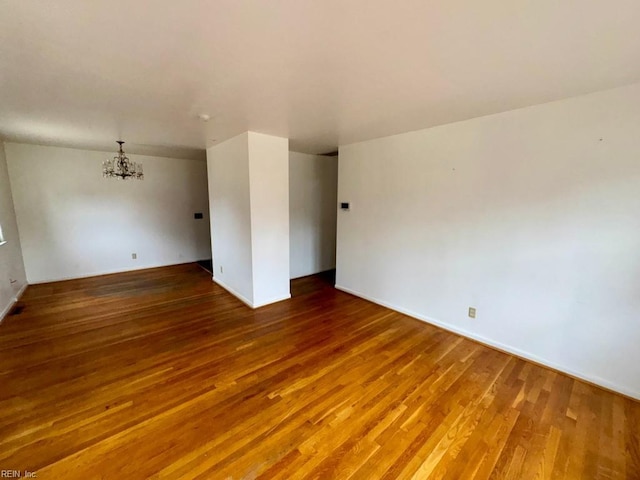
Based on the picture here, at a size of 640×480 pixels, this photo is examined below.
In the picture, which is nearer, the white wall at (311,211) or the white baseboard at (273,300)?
the white baseboard at (273,300)

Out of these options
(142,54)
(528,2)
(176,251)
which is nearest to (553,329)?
(528,2)

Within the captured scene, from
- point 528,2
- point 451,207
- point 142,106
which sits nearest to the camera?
point 528,2

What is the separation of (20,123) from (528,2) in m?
4.60

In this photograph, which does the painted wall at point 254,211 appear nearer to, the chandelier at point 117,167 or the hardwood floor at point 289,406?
the hardwood floor at point 289,406

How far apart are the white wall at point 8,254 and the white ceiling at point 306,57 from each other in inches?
80.6

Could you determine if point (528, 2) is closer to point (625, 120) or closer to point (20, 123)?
point (625, 120)

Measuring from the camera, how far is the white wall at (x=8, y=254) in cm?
356

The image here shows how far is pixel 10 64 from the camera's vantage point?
1633mm

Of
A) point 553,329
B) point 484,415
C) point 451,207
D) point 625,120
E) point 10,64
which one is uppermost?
point 10,64

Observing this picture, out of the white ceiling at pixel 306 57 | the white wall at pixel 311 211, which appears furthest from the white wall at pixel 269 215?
the white wall at pixel 311 211

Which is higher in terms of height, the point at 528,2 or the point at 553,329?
the point at 528,2

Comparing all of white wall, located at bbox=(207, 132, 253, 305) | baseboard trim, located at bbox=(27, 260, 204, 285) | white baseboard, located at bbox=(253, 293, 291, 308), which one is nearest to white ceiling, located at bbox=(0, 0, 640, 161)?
white wall, located at bbox=(207, 132, 253, 305)

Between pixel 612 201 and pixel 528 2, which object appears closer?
pixel 528 2

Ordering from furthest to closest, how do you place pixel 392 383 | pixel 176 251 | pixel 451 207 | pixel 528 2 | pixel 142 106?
pixel 176 251 < pixel 451 207 < pixel 142 106 < pixel 392 383 < pixel 528 2
